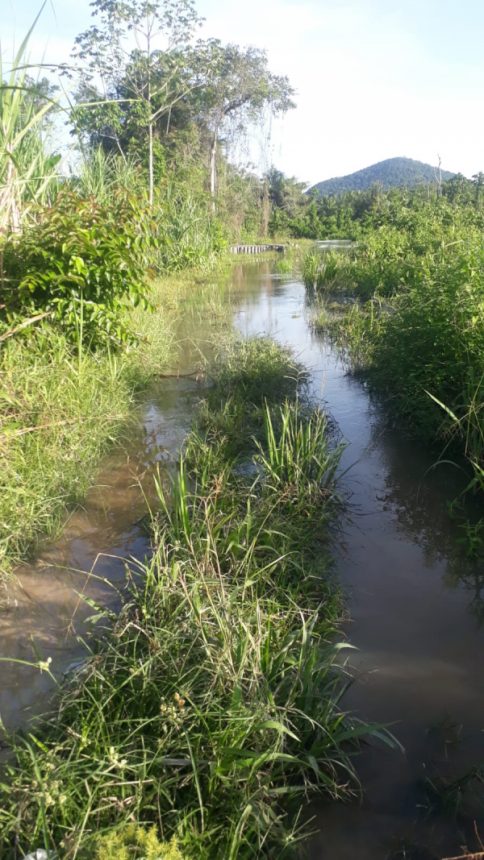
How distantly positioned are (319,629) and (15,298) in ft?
A: 11.7

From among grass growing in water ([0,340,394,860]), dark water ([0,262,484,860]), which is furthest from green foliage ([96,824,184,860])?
dark water ([0,262,484,860])

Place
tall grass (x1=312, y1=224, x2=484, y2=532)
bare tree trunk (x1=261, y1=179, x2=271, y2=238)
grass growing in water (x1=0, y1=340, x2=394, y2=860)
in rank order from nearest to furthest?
grass growing in water (x1=0, y1=340, x2=394, y2=860)
tall grass (x1=312, y1=224, x2=484, y2=532)
bare tree trunk (x1=261, y1=179, x2=271, y2=238)

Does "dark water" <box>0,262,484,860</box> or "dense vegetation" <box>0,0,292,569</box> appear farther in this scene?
"dense vegetation" <box>0,0,292,569</box>

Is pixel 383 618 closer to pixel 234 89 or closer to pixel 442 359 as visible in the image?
pixel 442 359

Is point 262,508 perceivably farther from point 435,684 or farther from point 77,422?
point 77,422

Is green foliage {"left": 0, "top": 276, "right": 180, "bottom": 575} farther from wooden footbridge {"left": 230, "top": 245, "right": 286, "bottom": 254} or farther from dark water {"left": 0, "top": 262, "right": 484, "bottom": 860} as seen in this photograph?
wooden footbridge {"left": 230, "top": 245, "right": 286, "bottom": 254}

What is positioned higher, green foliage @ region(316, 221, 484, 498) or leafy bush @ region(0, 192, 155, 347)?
leafy bush @ region(0, 192, 155, 347)

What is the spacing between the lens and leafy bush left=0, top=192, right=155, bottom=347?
15.2 ft

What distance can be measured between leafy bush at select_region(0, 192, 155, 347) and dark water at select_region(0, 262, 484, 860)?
114 cm

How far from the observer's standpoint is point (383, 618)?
283 centimetres

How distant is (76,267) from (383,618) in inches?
133

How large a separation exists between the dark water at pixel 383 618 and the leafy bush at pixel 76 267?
1.14 m

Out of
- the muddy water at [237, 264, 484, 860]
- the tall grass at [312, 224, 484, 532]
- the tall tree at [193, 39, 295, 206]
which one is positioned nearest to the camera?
the muddy water at [237, 264, 484, 860]

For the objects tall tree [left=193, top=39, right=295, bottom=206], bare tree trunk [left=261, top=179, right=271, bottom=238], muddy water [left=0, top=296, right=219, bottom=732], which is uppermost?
tall tree [left=193, top=39, right=295, bottom=206]
